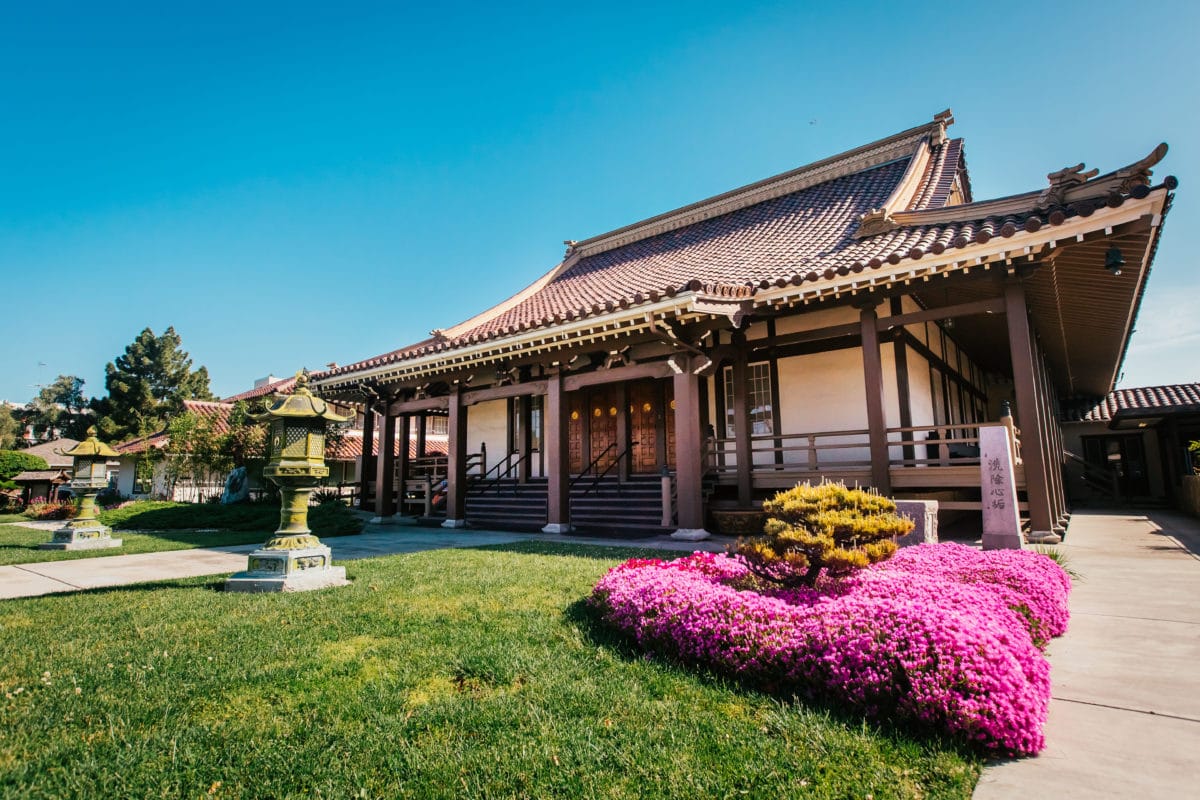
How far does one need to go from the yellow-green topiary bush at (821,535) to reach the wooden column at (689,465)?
422 centimetres

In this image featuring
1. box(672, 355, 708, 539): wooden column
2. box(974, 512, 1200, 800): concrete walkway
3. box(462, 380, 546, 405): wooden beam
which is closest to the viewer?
box(974, 512, 1200, 800): concrete walkway

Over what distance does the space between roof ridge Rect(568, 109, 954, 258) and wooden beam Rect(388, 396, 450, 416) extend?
7.56 metres

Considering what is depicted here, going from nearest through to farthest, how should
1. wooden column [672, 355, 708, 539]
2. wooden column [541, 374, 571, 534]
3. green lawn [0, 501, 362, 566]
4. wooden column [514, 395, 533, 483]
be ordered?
1. green lawn [0, 501, 362, 566]
2. wooden column [672, 355, 708, 539]
3. wooden column [541, 374, 571, 534]
4. wooden column [514, 395, 533, 483]

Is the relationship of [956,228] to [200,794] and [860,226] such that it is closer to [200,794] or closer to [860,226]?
[860,226]

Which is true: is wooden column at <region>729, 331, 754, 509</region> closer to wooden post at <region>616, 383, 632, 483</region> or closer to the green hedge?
wooden post at <region>616, 383, 632, 483</region>

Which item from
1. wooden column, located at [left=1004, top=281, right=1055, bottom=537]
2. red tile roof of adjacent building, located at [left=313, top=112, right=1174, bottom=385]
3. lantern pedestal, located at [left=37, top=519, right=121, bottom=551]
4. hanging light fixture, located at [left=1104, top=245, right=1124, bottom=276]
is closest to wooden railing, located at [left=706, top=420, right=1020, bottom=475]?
wooden column, located at [left=1004, top=281, right=1055, bottom=537]

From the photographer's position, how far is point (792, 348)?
1017cm

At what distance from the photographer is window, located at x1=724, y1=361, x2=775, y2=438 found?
10516 millimetres

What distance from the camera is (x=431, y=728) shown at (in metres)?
2.49

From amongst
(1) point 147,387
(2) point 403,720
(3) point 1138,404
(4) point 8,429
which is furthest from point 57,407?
(3) point 1138,404

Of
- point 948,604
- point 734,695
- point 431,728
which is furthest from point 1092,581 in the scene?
point 431,728

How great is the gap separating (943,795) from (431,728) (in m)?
1.97

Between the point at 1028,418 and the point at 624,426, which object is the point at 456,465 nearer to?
the point at 624,426

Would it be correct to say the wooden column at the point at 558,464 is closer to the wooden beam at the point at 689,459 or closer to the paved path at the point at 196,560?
the paved path at the point at 196,560
